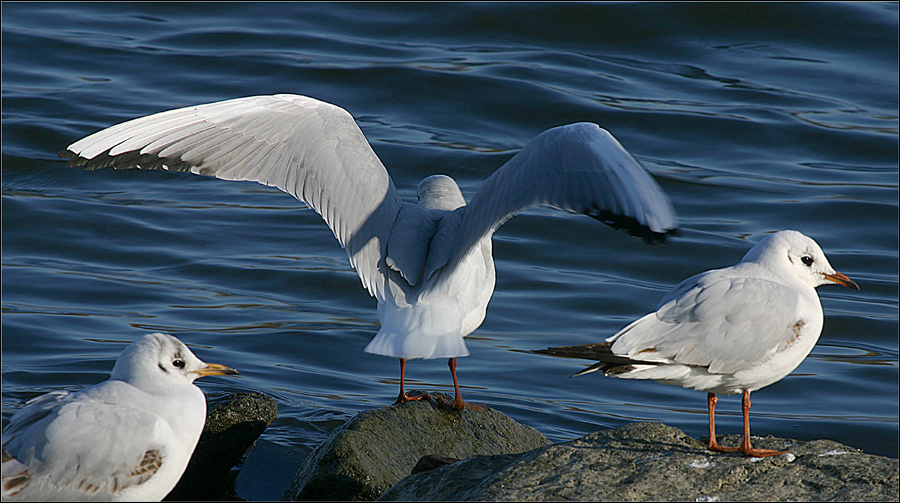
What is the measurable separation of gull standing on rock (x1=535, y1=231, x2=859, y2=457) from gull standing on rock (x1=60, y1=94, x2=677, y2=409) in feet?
2.75

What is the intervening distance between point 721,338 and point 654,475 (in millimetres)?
762

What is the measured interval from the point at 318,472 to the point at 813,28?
46.7 feet

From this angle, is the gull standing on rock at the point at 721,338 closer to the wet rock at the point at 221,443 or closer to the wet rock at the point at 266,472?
the wet rock at the point at 221,443

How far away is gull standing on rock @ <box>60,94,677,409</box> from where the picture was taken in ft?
16.9

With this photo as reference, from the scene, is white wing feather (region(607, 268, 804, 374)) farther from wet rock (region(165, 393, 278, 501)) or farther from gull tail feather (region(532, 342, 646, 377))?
wet rock (region(165, 393, 278, 501))

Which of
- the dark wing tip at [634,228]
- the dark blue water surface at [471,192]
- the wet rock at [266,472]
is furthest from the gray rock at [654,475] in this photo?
the dark blue water surface at [471,192]

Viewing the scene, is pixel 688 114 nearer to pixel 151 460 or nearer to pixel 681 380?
pixel 681 380

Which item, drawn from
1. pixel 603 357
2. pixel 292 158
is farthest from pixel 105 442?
pixel 292 158

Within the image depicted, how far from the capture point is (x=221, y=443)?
17.2 ft

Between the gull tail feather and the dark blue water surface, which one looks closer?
the gull tail feather

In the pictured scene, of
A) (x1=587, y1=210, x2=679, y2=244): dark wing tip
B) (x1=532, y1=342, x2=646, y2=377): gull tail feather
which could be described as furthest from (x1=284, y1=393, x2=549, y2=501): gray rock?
(x1=587, y1=210, x2=679, y2=244): dark wing tip

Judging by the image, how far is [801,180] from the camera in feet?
41.8

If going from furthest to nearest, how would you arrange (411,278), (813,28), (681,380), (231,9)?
(231,9), (813,28), (411,278), (681,380)

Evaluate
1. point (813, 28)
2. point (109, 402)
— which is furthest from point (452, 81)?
point (109, 402)
